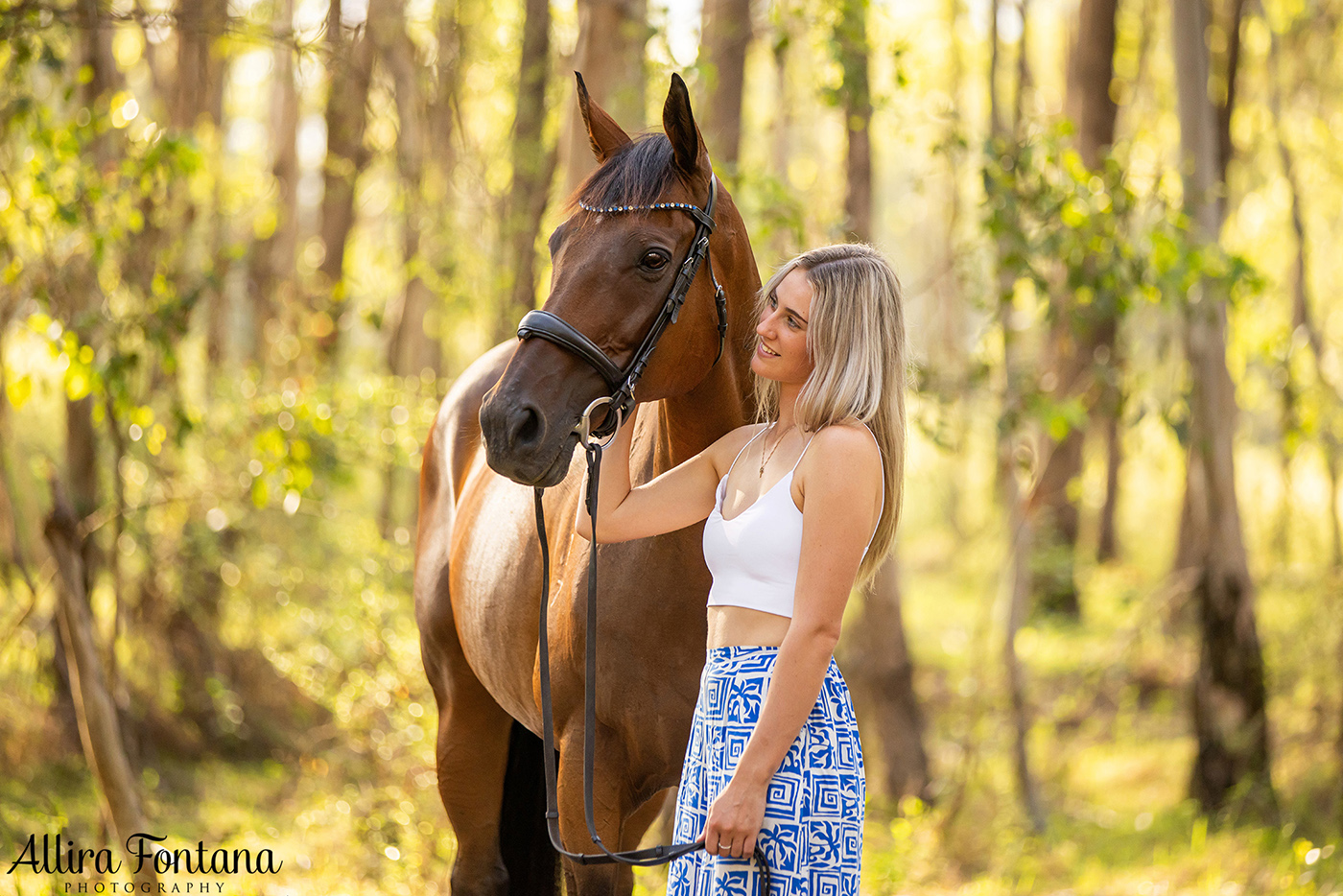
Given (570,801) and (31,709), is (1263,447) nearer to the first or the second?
(570,801)

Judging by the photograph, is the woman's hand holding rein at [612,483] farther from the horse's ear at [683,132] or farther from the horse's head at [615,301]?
the horse's ear at [683,132]

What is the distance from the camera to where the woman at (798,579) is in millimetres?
1719

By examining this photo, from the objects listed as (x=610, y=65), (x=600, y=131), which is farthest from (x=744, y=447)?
(x=610, y=65)

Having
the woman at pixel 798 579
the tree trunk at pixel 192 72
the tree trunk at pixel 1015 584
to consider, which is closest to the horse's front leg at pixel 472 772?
the woman at pixel 798 579

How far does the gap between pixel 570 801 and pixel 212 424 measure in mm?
4907

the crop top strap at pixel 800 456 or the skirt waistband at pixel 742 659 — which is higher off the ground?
the crop top strap at pixel 800 456

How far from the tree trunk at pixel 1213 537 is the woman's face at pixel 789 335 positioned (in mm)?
4335

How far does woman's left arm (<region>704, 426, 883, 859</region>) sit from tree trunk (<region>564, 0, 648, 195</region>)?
305 cm

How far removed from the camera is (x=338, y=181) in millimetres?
9047

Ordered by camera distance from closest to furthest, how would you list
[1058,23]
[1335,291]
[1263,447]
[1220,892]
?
[1220,892]
[1263,447]
[1335,291]
[1058,23]

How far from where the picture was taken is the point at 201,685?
723 centimetres

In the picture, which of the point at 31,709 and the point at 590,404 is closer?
the point at 590,404

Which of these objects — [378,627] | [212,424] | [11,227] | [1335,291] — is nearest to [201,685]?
[212,424]

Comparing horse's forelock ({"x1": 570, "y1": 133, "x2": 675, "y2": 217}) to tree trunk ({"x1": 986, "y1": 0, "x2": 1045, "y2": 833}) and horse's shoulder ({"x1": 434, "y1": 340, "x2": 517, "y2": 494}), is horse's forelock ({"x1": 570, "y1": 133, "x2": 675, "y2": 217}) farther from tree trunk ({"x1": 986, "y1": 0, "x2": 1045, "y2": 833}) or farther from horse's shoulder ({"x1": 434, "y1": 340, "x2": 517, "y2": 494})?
tree trunk ({"x1": 986, "y1": 0, "x2": 1045, "y2": 833})
